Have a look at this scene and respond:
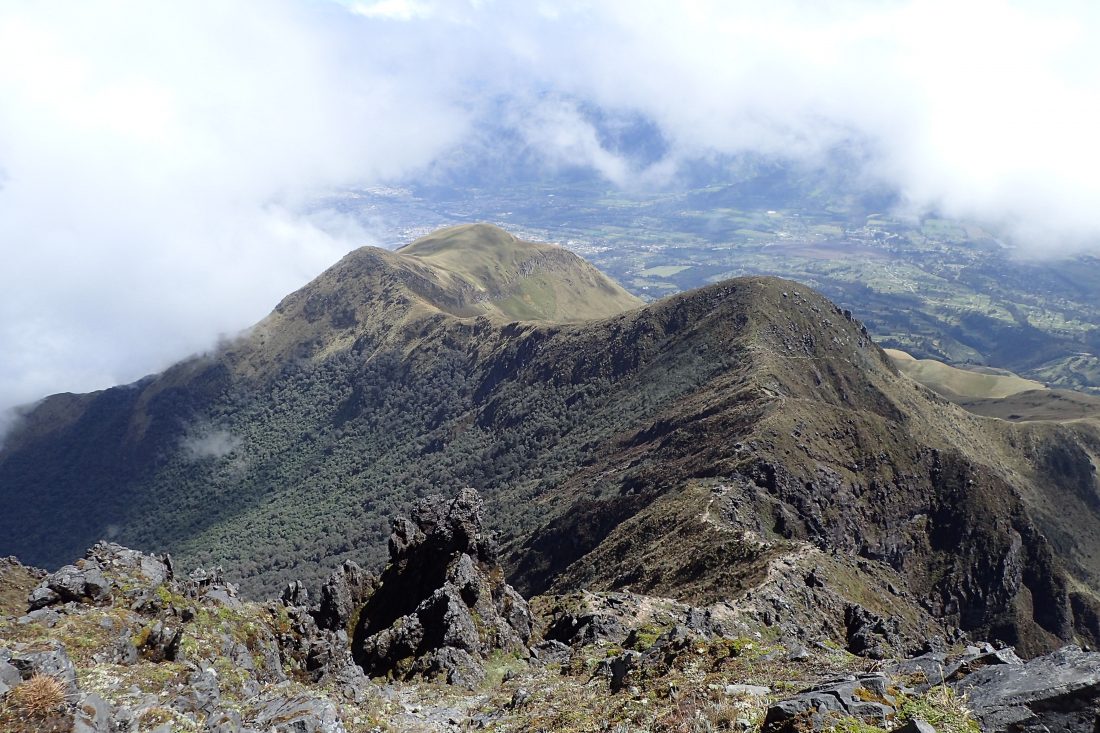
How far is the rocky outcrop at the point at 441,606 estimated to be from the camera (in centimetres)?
3839

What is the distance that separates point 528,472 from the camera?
149875 mm

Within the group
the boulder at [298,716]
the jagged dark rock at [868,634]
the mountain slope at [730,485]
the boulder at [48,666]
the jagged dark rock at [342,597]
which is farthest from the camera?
the mountain slope at [730,485]

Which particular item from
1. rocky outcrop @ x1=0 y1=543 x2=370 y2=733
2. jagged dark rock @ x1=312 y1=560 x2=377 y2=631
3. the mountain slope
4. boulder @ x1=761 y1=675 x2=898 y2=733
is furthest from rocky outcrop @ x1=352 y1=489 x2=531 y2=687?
boulder @ x1=761 y1=675 x2=898 y2=733

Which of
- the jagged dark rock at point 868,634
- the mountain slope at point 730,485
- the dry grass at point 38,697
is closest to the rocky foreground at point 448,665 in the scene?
the dry grass at point 38,697

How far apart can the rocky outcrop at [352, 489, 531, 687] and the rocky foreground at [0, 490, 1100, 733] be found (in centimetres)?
13

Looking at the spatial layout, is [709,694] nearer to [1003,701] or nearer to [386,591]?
[1003,701]

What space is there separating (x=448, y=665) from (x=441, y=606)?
5755 millimetres

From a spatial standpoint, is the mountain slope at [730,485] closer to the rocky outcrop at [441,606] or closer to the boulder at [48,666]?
the rocky outcrop at [441,606]

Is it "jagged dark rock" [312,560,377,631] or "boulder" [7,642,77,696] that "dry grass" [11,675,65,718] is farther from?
"jagged dark rock" [312,560,377,631]

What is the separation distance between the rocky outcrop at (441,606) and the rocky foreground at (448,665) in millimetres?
128

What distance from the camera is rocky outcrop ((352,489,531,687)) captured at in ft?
126

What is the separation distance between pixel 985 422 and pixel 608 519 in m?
124

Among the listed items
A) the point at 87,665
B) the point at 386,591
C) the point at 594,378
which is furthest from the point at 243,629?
the point at 594,378

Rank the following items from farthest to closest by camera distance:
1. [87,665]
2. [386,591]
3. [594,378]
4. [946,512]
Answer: [594,378] → [946,512] → [386,591] → [87,665]
